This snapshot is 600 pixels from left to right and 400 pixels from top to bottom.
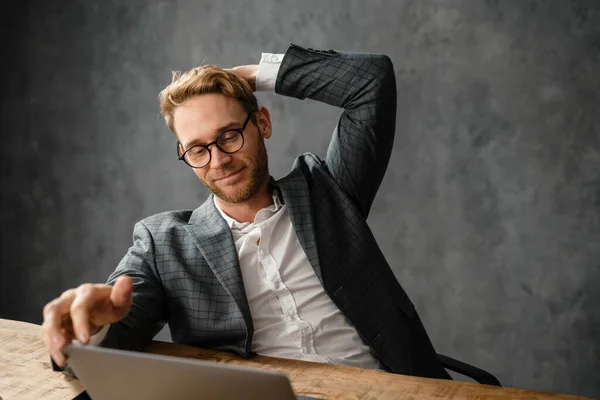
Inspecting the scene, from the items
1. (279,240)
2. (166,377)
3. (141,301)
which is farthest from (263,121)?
(166,377)

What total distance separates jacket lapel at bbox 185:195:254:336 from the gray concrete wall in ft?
3.51

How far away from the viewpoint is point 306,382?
1.48 m

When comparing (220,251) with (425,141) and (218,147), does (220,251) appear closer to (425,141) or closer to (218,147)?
(218,147)

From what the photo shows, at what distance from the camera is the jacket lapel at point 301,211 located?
6.16 feet

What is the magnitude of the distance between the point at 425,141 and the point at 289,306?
1.16m

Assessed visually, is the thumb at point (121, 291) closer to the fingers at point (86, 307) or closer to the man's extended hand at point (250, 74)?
the fingers at point (86, 307)

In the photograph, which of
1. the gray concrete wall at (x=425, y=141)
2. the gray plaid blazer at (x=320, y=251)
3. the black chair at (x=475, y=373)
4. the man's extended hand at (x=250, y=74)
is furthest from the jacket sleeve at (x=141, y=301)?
the gray concrete wall at (x=425, y=141)

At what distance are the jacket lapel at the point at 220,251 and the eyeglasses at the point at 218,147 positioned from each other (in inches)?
5.6

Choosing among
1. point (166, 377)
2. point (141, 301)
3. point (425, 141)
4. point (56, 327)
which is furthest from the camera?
point (425, 141)

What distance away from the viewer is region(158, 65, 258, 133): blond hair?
1921 millimetres

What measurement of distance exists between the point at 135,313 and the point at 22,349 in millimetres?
286

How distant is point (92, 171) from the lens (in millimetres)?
3287

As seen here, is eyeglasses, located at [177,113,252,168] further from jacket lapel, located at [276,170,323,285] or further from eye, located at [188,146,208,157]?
jacket lapel, located at [276,170,323,285]

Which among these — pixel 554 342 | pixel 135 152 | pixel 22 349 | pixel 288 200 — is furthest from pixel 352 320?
pixel 135 152
